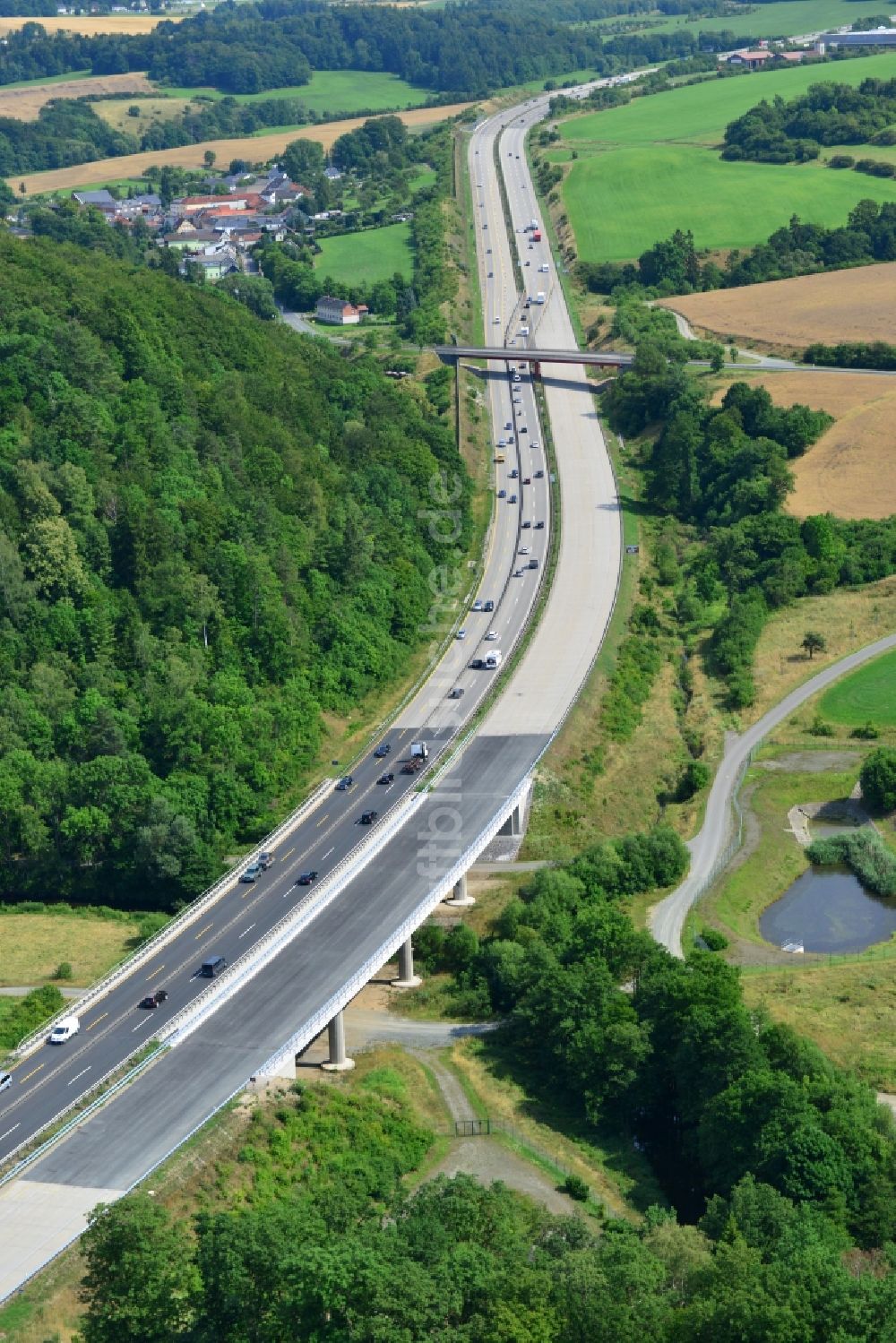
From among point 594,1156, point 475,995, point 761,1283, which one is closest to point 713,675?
point 475,995

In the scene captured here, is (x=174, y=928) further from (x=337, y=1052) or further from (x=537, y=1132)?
(x=537, y=1132)

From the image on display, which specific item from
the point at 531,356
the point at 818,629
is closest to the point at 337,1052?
the point at 818,629

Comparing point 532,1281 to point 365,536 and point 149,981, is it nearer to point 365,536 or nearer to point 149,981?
point 149,981

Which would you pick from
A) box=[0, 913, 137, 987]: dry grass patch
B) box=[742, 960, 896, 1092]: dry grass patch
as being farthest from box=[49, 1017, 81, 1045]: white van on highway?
box=[742, 960, 896, 1092]: dry grass patch

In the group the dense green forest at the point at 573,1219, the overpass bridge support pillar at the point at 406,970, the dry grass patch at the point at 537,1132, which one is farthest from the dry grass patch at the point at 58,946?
the dry grass patch at the point at 537,1132

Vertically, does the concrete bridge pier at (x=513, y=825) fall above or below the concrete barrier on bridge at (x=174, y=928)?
below

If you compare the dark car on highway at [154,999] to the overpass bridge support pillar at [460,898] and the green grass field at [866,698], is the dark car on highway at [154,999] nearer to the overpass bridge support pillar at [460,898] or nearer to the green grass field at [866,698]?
the overpass bridge support pillar at [460,898]
